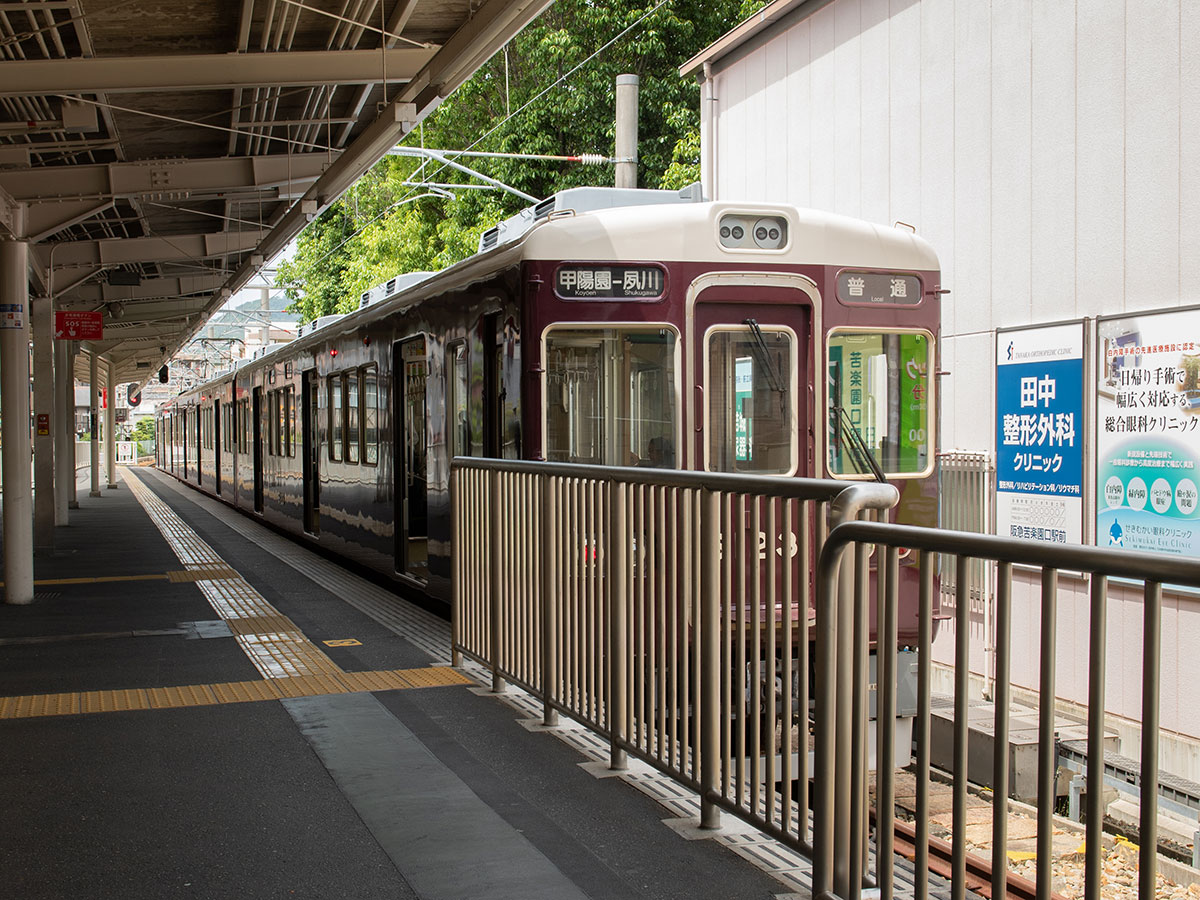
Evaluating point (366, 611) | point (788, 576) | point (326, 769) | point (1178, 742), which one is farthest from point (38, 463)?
point (788, 576)

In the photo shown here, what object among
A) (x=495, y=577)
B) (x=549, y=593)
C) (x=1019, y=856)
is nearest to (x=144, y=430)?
(x=495, y=577)

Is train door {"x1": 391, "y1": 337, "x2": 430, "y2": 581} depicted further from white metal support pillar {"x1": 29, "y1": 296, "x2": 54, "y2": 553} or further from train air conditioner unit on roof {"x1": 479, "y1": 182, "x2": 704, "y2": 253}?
white metal support pillar {"x1": 29, "y1": 296, "x2": 54, "y2": 553}

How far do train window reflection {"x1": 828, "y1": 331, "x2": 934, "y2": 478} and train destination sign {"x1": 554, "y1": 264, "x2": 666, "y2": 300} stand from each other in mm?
1082

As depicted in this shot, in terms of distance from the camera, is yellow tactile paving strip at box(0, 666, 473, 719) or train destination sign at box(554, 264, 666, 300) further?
train destination sign at box(554, 264, 666, 300)

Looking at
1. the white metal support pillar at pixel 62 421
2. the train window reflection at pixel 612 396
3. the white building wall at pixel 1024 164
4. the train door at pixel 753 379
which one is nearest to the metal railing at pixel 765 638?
the train window reflection at pixel 612 396

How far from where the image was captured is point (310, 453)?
1530 centimetres

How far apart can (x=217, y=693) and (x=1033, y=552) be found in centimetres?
484

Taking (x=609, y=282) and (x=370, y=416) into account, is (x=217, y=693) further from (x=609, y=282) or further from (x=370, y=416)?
(x=370, y=416)

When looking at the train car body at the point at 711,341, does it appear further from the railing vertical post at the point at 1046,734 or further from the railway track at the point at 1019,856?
the railing vertical post at the point at 1046,734

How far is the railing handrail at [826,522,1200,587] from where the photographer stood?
7.13 feet

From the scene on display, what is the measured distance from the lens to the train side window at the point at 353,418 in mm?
12188

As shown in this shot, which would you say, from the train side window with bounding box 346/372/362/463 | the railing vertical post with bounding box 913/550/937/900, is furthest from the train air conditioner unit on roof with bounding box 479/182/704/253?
the railing vertical post with bounding box 913/550/937/900

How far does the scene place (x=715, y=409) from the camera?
22.8ft

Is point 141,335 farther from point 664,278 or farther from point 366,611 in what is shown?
point 664,278
